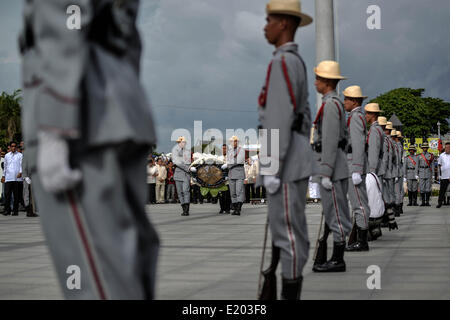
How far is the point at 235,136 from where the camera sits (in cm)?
2003

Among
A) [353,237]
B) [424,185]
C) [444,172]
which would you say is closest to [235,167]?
[444,172]

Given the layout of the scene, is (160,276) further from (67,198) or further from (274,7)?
(67,198)

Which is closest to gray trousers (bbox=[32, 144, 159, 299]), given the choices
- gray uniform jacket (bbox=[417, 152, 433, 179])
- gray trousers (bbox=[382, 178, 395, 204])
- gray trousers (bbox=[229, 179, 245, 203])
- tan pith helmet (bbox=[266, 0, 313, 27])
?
tan pith helmet (bbox=[266, 0, 313, 27])

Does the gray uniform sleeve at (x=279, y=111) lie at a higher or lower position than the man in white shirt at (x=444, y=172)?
higher

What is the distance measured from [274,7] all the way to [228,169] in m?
15.4

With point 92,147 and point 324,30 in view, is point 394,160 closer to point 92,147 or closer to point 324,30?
point 324,30

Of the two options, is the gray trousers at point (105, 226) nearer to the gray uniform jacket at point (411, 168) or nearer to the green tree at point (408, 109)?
the gray uniform jacket at point (411, 168)

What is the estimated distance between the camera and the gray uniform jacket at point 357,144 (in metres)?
9.15

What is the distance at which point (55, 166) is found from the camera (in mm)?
2621

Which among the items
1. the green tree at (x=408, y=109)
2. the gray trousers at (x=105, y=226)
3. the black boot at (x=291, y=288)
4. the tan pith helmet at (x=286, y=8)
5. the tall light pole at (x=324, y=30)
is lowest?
the black boot at (x=291, y=288)

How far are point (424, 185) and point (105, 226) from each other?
23.2m

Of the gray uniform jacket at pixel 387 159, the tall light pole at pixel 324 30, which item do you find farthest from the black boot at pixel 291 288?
the tall light pole at pixel 324 30

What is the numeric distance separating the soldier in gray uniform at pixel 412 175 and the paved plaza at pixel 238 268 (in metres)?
12.3
